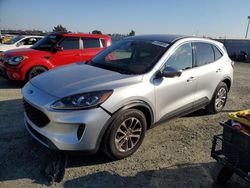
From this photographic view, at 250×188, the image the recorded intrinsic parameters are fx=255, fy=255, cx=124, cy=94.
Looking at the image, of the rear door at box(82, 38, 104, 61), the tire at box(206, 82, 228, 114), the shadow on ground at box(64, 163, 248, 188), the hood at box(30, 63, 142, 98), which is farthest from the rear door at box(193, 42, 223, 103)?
the rear door at box(82, 38, 104, 61)

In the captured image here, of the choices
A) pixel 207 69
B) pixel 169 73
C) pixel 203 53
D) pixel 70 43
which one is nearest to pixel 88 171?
pixel 169 73

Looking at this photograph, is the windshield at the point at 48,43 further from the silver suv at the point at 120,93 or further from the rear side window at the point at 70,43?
the silver suv at the point at 120,93

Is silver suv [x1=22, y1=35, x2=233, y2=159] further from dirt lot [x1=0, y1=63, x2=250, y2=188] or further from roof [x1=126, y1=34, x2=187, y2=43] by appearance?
dirt lot [x1=0, y1=63, x2=250, y2=188]

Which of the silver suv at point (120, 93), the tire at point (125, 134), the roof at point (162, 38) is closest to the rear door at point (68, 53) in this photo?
the silver suv at point (120, 93)

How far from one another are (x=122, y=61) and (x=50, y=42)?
14.9 ft

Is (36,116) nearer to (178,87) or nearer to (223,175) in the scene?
(178,87)

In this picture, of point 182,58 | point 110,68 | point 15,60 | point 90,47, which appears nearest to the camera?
point 110,68

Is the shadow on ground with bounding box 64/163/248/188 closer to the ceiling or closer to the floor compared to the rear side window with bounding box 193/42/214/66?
closer to the floor

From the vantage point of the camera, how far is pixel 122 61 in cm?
443

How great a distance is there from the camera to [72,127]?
10.3ft

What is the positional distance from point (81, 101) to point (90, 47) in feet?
19.0

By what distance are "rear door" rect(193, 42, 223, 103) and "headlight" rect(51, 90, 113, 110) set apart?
2.23 meters

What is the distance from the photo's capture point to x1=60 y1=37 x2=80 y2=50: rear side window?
26.8 ft

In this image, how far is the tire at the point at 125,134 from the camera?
132 inches
